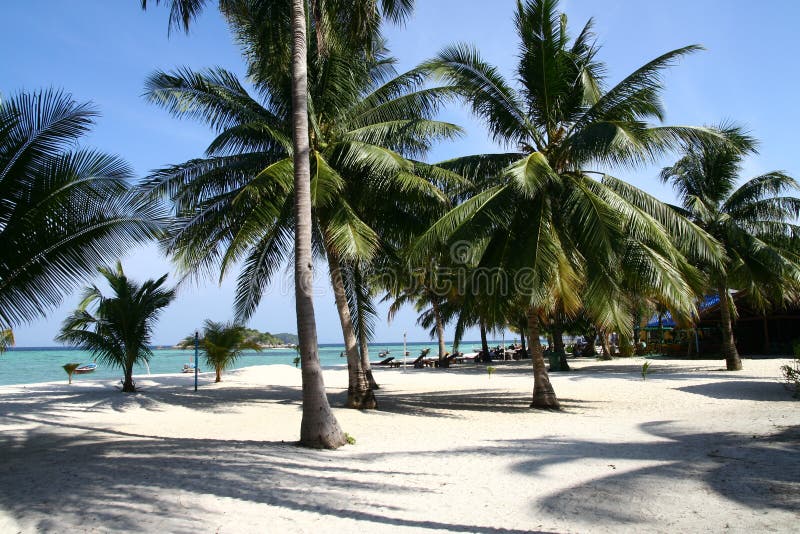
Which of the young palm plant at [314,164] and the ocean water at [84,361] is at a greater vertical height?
the young palm plant at [314,164]

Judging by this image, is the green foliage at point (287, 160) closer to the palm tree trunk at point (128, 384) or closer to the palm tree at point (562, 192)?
the palm tree at point (562, 192)

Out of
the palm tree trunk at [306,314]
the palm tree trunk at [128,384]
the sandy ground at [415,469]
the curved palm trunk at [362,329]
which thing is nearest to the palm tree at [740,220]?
the sandy ground at [415,469]

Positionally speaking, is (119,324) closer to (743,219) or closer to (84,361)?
(743,219)

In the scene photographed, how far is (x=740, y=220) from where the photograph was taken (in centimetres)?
1958

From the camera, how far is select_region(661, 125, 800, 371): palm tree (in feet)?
59.9

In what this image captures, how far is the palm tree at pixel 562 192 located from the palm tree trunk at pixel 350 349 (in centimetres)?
284

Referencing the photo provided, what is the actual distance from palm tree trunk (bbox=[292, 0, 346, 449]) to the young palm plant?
2545 millimetres

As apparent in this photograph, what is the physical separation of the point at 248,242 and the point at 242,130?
3093 millimetres

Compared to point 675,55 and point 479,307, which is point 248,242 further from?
point 675,55

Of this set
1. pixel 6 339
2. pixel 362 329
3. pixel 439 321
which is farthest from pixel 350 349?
pixel 439 321

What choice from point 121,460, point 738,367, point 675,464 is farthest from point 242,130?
point 738,367

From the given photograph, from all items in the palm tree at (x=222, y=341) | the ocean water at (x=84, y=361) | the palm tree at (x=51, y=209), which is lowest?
the ocean water at (x=84, y=361)

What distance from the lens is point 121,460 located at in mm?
6379

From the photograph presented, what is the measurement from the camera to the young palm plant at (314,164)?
38.0 feet
